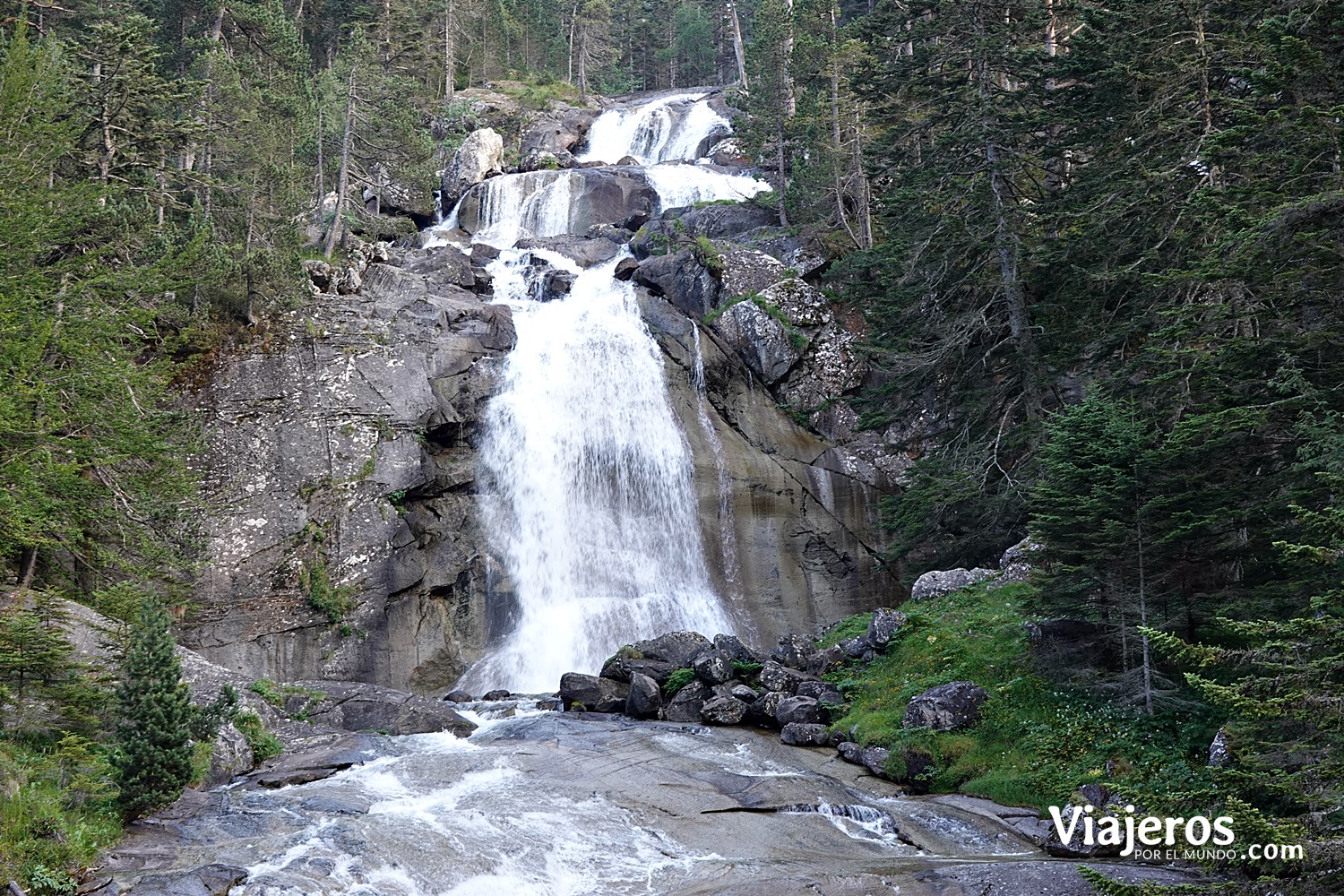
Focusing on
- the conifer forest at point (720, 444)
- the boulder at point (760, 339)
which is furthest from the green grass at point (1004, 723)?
the boulder at point (760, 339)

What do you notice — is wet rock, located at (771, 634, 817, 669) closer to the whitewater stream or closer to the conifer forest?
the conifer forest

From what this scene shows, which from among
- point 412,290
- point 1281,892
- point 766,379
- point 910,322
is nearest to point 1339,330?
point 1281,892

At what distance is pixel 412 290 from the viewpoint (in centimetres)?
3055

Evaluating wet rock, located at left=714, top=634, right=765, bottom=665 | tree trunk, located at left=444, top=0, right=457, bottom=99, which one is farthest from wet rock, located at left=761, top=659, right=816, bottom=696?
tree trunk, located at left=444, top=0, right=457, bottom=99

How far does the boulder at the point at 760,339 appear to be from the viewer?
30.8m

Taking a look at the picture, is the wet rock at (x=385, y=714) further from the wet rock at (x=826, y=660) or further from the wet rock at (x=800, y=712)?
the wet rock at (x=826, y=660)

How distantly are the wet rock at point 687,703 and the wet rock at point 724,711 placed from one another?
12.5 inches

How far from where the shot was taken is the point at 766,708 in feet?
59.2

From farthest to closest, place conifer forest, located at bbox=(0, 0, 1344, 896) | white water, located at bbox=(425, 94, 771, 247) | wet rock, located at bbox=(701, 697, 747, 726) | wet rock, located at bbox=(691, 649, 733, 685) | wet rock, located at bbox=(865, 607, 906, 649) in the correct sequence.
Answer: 1. white water, located at bbox=(425, 94, 771, 247)
2. wet rock, located at bbox=(691, 649, 733, 685)
3. wet rock, located at bbox=(865, 607, 906, 649)
4. wet rock, located at bbox=(701, 697, 747, 726)
5. conifer forest, located at bbox=(0, 0, 1344, 896)

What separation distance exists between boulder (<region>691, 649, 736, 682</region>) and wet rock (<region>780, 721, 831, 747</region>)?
2.62 meters

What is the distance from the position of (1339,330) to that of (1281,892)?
735 centimetres

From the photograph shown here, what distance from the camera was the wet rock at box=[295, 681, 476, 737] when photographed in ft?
57.2

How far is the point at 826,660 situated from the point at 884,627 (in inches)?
69.0

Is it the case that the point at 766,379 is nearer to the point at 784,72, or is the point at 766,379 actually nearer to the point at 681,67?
the point at 784,72
